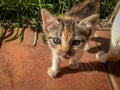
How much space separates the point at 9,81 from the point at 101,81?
72cm

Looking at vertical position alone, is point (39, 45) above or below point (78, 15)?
below

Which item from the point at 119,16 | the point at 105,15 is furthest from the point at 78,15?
the point at 105,15

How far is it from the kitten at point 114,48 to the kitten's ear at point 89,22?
0.27m

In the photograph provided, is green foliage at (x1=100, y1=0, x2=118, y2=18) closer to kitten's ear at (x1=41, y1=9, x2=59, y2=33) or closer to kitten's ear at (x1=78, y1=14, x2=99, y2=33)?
kitten's ear at (x1=78, y1=14, x2=99, y2=33)

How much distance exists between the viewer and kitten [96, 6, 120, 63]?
2.07 m

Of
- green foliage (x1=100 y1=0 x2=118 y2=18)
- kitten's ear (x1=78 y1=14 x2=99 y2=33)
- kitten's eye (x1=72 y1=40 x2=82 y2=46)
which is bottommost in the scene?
green foliage (x1=100 y1=0 x2=118 y2=18)

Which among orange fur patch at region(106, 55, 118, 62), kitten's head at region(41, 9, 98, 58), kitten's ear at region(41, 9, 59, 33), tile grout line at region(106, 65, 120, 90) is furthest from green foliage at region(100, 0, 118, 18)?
kitten's ear at region(41, 9, 59, 33)

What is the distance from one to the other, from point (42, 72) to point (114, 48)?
61 centimetres

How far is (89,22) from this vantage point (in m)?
1.86

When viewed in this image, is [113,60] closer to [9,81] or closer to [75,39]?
[75,39]

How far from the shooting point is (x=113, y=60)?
2.29m

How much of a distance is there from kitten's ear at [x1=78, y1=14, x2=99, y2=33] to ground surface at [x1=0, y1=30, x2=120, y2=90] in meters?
0.44

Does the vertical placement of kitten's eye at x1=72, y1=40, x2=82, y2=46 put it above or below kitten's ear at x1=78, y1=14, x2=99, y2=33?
below

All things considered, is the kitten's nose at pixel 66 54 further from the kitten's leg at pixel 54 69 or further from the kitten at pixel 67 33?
the kitten's leg at pixel 54 69
